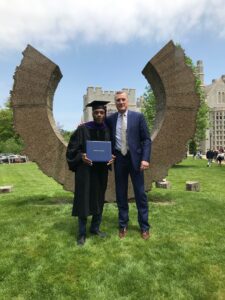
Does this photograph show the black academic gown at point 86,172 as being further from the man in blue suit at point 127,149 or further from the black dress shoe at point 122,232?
the black dress shoe at point 122,232

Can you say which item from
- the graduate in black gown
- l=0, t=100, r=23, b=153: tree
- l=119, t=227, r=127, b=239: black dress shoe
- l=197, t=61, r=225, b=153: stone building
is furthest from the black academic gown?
l=197, t=61, r=225, b=153: stone building

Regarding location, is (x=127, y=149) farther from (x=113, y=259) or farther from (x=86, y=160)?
(x=113, y=259)

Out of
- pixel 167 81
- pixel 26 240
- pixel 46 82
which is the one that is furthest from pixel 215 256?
pixel 46 82

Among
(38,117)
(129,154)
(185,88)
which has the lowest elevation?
(129,154)

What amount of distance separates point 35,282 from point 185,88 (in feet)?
16.9

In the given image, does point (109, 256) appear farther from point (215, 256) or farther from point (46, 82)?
point (46, 82)

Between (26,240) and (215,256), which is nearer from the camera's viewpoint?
(215,256)

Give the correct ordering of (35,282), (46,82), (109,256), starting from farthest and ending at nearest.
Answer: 1. (46,82)
2. (109,256)
3. (35,282)

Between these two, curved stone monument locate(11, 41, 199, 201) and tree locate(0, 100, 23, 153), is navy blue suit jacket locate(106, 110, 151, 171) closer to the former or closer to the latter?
curved stone monument locate(11, 41, 199, 201)

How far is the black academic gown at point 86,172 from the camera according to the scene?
205 inches

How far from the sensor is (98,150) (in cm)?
514

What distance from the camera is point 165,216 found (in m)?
6.80

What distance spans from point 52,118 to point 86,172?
3178 millimetres

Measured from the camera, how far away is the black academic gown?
5207 mm
